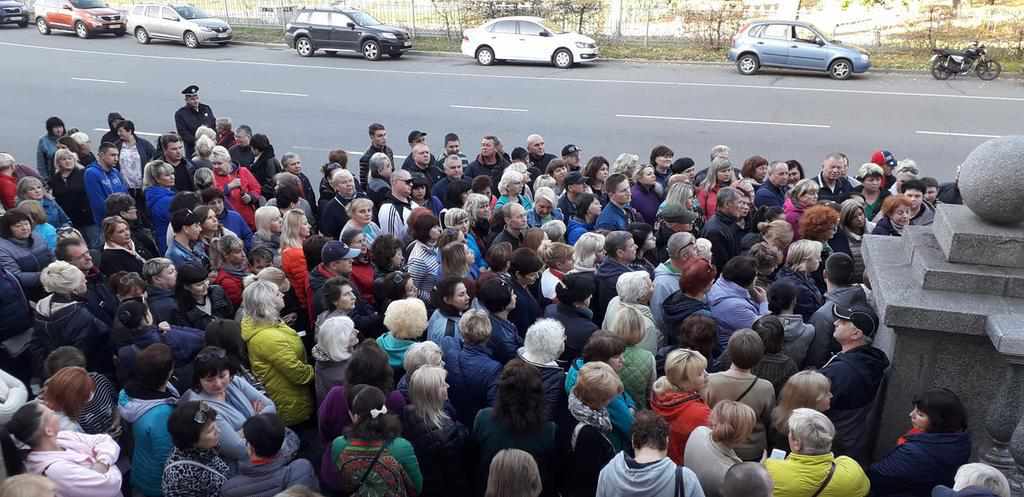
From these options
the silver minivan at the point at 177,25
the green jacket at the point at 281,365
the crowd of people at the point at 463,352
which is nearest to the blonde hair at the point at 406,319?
the crowd of people at the point at 463,352

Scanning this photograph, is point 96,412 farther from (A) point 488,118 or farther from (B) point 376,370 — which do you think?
(A) point 488,118

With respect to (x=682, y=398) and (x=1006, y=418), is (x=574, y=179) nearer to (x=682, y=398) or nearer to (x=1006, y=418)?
(x=682, y=398)

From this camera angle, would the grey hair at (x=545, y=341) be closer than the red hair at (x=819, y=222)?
Yes

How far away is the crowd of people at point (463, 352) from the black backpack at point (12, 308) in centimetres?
2

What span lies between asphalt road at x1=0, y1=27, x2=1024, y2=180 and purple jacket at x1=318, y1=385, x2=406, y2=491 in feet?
32.4

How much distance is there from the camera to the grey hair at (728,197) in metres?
7.35

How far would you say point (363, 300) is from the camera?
20.5 feet

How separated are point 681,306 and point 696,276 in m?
0.24

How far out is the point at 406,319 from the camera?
17.4 feet

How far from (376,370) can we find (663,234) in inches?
140

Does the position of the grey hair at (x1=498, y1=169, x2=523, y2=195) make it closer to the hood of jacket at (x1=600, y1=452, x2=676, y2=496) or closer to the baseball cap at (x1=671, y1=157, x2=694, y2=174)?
the baseball cap at (x1=671, y1=157, x2=694, y2=174)

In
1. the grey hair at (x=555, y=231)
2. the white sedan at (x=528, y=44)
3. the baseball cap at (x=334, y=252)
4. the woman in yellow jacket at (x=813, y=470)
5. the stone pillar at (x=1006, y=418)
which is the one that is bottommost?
the stone pillar at (x=1006, y=418)

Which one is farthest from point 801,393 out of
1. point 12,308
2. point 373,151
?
point 373,151

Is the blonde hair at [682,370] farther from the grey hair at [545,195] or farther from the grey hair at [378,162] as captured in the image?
the grey hair at [378,162]
